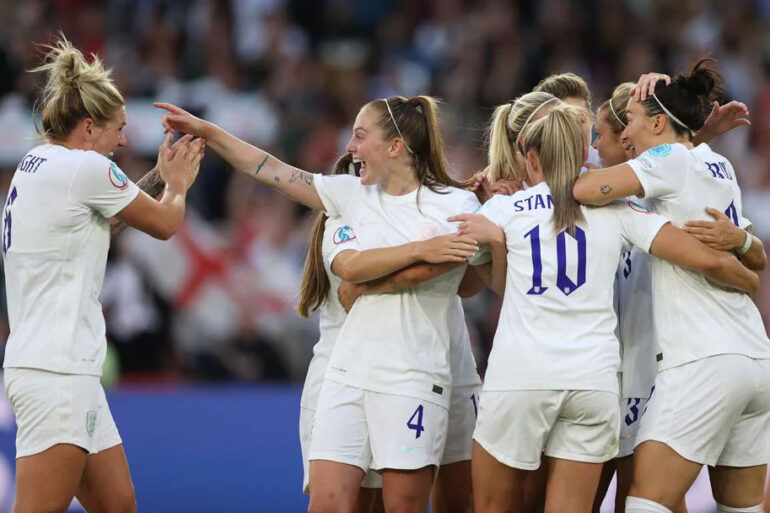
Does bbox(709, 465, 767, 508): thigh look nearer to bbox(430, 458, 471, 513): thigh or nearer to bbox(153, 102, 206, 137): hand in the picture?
bbox(430, 458, 471, 513): thigh

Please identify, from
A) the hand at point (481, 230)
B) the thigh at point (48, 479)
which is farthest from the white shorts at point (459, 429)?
the thigh at point (48, 479)

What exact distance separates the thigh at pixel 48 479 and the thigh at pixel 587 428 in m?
2.19

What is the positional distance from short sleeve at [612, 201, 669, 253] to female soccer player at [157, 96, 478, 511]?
758 millimetres

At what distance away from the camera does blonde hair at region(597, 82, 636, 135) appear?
6297mm

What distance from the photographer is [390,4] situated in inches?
566

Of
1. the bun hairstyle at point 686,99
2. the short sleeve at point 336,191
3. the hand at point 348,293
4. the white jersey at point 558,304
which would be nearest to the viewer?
the white jersey at point 558,304

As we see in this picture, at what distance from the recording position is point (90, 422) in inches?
224

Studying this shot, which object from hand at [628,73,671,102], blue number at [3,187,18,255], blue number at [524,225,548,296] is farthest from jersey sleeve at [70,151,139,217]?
hand at [628,73,671,102]

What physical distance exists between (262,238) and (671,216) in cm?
618

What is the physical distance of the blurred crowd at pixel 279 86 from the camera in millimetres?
10984

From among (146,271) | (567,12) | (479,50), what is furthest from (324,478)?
(567,12)

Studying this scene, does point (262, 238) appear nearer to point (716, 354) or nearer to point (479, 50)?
point (479, 50)

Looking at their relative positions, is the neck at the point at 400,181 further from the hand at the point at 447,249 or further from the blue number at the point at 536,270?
the blue number at the point at 536,270

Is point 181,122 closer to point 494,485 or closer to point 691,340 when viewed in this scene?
point 494,485
